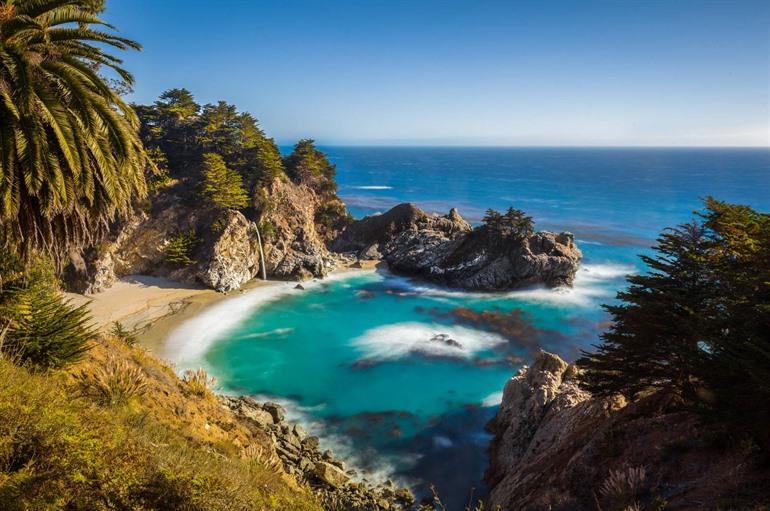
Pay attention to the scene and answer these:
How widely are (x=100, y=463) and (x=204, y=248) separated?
41.0 metres

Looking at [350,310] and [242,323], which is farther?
[350,310]

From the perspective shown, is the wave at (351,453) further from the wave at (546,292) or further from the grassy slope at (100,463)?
the wave at (546,292)

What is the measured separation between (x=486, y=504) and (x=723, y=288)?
12115mm

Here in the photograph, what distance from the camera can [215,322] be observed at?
3581 centimetres

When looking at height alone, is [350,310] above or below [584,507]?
below

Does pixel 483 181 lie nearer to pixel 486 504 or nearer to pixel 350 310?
pixel 350 310

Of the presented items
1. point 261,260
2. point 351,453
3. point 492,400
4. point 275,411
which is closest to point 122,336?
point 275,411

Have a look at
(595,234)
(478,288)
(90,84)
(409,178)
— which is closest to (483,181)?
(409,178)

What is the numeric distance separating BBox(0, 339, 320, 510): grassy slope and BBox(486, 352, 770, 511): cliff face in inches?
257

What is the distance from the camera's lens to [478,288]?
4750cm

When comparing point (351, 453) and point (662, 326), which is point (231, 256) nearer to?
point (351, 453)

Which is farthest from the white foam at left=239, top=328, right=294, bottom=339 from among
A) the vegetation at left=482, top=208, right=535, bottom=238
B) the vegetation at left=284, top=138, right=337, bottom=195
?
the vegetation at left=482, top=208, right=535, bottom=238

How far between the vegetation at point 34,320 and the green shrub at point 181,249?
3440 centimetres

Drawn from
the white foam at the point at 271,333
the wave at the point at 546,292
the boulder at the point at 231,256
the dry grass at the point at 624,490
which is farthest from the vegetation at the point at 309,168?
the dry grass at the point at 624,490
